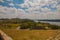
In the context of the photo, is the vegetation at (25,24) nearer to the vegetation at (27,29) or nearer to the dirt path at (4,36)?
the vegetation at (27,29)

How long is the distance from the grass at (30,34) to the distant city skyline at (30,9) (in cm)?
32

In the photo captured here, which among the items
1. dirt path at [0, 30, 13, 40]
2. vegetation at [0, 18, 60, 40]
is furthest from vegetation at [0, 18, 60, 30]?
dirt path at [0, 30, 13, 40]

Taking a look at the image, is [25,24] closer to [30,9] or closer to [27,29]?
[27,29]

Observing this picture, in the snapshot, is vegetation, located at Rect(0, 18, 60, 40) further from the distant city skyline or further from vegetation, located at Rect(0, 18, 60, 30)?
the distant city skyline

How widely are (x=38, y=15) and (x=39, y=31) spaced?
0.37 meters

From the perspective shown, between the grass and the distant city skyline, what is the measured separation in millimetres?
321

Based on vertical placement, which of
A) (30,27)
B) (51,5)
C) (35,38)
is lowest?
(35,38)

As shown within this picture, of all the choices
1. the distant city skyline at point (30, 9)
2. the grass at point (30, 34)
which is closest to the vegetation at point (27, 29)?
the grass at point (30, 34)

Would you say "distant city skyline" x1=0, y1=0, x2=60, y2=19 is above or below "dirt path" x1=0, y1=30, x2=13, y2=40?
above

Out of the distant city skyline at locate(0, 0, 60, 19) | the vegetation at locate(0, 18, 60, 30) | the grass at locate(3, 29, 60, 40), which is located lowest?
the grass at locate(3, 29, 60, 40)

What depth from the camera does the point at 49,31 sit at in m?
2.89

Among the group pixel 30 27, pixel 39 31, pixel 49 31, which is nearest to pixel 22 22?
pixel 30 27

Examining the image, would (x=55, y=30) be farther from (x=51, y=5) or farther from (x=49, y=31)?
(x=51, y=5)

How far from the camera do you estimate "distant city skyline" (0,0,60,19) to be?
2.93 meters
